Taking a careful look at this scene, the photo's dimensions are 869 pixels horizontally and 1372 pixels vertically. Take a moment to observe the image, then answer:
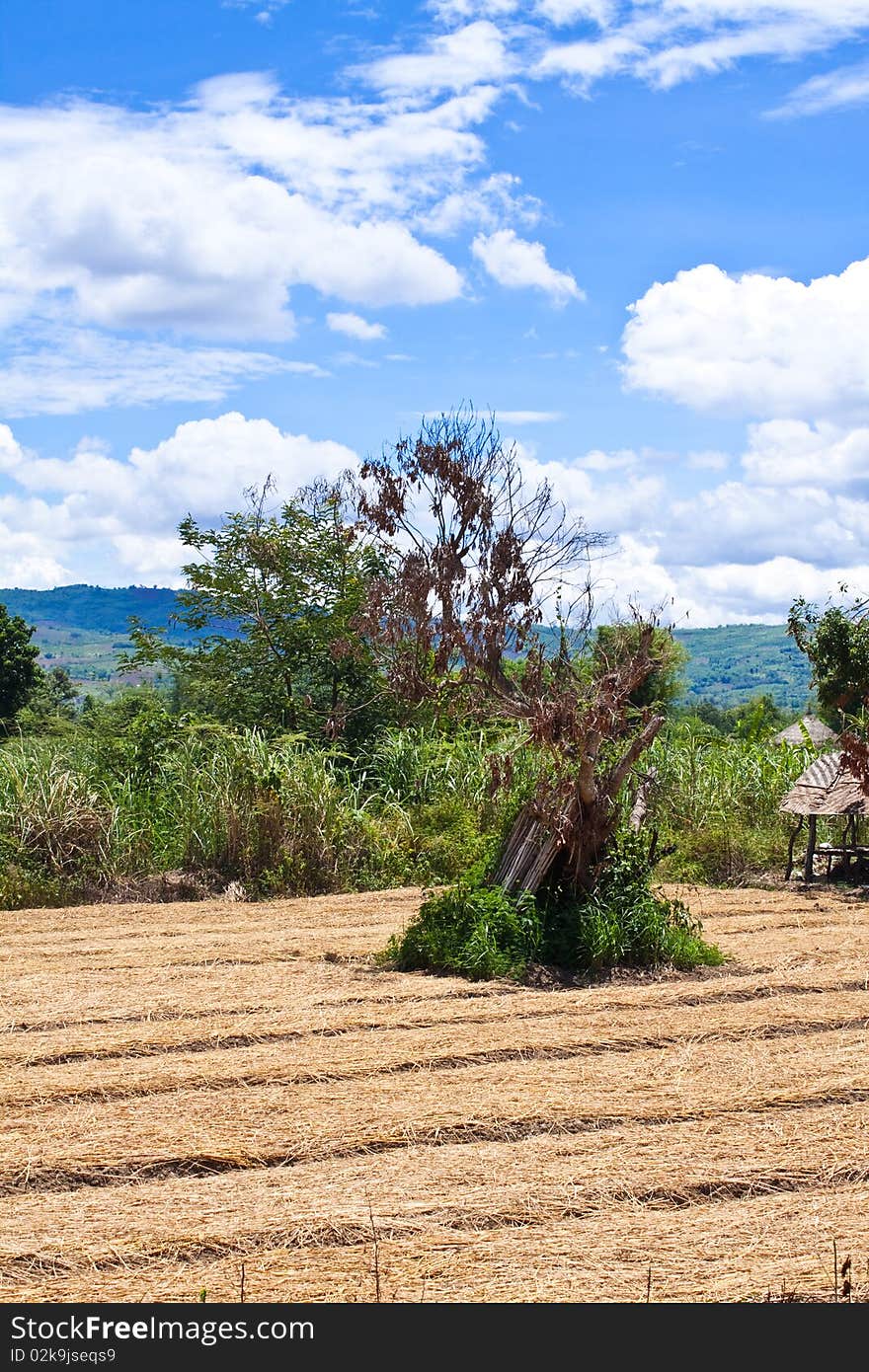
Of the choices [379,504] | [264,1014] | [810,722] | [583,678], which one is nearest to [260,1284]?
[264,1014]

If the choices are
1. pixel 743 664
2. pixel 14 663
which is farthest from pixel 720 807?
pixel 743 664

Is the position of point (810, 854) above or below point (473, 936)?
above

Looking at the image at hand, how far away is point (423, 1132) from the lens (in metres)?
4.68

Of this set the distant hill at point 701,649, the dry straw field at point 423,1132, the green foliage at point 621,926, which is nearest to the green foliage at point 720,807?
the green foliage at point 621,926

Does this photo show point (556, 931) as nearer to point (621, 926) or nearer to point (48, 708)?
point (621, 926)

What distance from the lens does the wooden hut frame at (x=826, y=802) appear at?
1137cm

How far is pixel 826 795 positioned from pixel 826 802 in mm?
151

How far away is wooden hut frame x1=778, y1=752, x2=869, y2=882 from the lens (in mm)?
11367

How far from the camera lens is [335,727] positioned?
14164mm

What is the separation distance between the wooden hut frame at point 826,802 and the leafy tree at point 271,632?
16.1 ft

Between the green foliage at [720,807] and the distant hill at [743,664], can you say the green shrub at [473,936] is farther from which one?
the distant hill at [743,664]

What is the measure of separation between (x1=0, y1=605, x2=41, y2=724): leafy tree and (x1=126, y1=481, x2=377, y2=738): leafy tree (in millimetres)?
18582

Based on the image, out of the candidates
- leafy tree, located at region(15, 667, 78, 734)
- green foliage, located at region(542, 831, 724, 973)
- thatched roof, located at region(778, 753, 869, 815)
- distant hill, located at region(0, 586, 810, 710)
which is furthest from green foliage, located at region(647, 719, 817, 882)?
distant hill, located at region(0, 586, 810, 710)

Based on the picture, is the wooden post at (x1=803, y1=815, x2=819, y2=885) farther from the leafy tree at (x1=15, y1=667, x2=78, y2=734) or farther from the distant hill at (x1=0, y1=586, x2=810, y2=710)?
the distant hill at (x1=0, y1=586, x2=810, y2=710)
